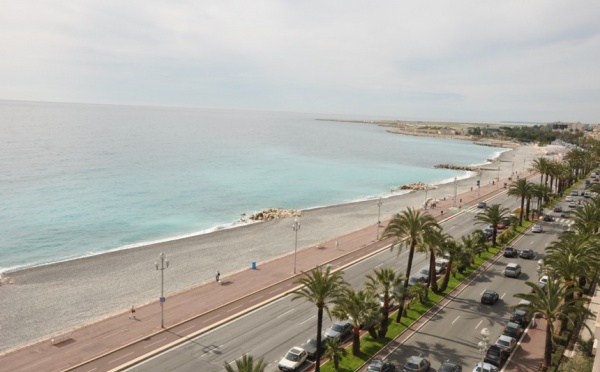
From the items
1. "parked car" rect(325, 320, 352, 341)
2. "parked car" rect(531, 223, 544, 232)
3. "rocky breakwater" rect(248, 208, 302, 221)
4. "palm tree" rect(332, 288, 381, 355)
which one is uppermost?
"palm tree" rect(332, 288, 381, 355)

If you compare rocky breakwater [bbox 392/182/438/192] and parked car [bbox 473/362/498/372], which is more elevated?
parked car [bbox 473/362/498/372]

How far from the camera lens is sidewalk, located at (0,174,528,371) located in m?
29.8

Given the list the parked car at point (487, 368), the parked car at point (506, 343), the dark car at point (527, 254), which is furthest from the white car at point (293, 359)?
the dark car at point (527, 254)

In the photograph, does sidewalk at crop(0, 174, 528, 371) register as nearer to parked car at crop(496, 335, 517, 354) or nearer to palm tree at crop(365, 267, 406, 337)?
palm tree at crop(365, 267, 406, 337)

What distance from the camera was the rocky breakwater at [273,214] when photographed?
81.1 meters

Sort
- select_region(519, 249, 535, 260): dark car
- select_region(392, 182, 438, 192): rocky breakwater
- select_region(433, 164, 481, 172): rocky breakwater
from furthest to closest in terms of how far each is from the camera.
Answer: select_region(433, 164, 481, 172): rocky breakwater < select_region(392, 182, 438, 192): rocky breakwater < select_region(519, 249, 535, 260): dark car

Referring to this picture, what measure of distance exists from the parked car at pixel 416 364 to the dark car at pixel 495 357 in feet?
13.3

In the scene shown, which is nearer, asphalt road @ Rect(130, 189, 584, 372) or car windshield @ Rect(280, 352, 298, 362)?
car windshield @ Rect(280, 352, 298, 362)

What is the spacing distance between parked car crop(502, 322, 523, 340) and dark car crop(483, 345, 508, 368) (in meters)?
3.14

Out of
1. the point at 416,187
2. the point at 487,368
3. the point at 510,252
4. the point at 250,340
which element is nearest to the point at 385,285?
the point at 487,368

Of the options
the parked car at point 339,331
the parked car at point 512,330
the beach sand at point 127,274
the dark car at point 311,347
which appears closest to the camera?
the dark car at point 311,347

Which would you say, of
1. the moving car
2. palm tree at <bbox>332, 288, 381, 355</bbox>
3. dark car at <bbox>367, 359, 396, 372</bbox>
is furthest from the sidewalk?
the moving car

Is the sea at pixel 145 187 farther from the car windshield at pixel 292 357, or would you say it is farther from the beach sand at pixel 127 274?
→ the car windshield at pixel 292 357

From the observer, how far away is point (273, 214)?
82.8 metres
